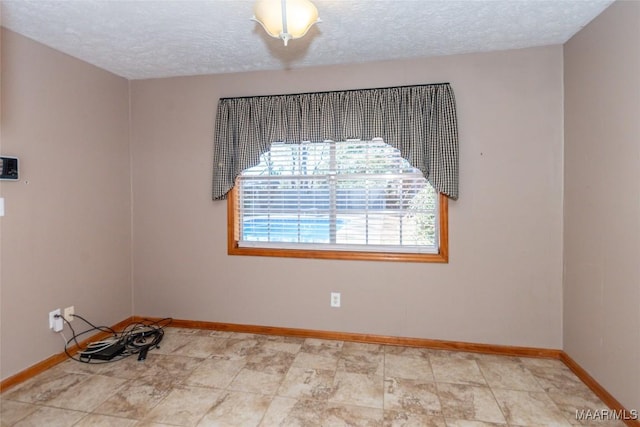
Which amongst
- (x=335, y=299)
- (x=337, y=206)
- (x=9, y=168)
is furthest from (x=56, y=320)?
(x=337, y=206)

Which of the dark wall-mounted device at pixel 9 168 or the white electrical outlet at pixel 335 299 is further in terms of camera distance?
the white electrical outlet at pixel 335 299

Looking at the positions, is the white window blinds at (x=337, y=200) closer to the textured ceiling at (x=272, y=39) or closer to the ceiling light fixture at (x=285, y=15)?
the textured ceiling at (x=272, y=39)

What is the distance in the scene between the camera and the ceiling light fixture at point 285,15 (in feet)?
4.95

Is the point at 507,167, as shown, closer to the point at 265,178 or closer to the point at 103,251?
the point at 265,178

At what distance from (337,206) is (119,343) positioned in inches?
85.8

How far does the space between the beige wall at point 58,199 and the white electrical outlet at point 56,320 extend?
1.3 inches

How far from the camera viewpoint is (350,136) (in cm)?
266

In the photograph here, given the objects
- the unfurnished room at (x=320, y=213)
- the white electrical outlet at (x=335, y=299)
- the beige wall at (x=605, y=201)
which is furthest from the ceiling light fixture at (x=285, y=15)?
the white electrical outlet at (x=335, y=299)

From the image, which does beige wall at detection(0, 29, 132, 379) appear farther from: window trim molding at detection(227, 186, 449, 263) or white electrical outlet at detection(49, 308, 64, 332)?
window trim molding at detection(227, 186, 449, 263)

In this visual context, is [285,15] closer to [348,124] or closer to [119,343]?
Answer: [348,124]

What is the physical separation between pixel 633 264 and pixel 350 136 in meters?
1.96

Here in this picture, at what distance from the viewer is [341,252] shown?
279 centimetres

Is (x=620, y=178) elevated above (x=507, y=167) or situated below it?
below

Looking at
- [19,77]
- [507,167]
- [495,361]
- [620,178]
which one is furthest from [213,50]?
[495,361]
